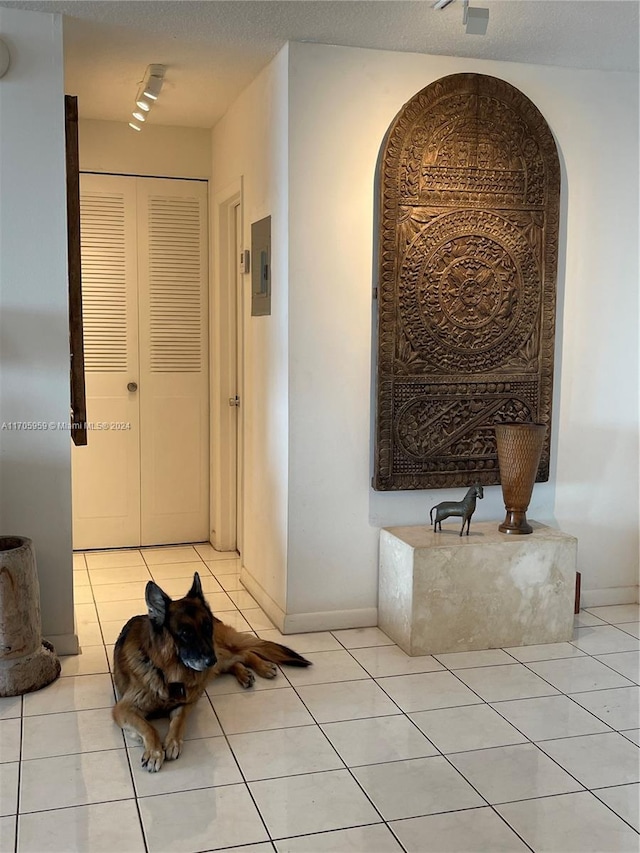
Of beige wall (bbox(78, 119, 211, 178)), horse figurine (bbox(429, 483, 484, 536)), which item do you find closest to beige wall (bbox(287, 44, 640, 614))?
horse figurine (bbox(429, 483, 484, 536))

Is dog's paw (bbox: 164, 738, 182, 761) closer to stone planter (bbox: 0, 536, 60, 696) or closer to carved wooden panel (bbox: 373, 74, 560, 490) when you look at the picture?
stone planter (bbox: 0, 536, 60, 696)

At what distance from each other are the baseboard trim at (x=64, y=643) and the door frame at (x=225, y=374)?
4.90 ft

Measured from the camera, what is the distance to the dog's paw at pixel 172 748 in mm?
2684

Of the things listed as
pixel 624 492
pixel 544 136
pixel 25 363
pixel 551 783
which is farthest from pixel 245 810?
pixel 544 136

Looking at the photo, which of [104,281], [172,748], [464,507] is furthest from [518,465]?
[104,281]

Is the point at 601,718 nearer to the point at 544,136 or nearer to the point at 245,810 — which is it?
the point at 245,810

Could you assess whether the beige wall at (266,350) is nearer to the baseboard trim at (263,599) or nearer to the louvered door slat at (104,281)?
the baseboard trim at (263,599)

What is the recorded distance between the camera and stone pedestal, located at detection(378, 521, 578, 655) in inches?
140

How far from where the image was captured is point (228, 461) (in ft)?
16.8

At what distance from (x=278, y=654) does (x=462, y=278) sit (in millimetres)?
1814

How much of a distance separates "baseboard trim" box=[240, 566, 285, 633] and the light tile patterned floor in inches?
5.2

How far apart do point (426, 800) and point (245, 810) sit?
1.72 feet

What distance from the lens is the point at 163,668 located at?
9.30ft

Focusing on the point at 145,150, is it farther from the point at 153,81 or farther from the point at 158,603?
the point at 158,603
